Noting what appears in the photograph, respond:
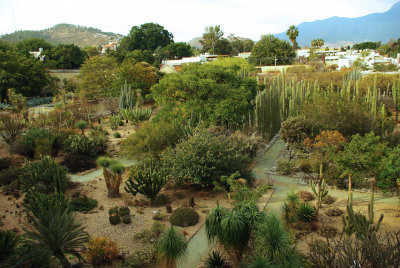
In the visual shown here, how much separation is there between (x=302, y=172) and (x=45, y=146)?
1042 centimetres

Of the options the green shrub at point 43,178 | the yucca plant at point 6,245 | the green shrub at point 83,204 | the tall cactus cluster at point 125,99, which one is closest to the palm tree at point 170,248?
the yucca plant at point 6,245

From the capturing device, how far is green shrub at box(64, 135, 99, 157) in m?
13.5

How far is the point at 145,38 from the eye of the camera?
6316cm

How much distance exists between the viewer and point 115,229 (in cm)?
792

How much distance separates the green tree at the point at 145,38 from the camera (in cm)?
6153

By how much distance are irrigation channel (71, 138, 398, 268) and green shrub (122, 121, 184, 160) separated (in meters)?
0.97

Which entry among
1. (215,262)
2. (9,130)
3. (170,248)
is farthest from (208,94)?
(170,248)

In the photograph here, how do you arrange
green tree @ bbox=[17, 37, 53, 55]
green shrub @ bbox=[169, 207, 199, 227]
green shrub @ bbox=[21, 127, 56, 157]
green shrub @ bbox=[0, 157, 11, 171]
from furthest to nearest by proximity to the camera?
green tree @ bbox=[17, 37, 53, 55]
green shrub @ bbox=[21, 127, 56, 157]
green shrub @ bbox=[0, 157, 11, 171]
green shrub @ bbox=[169, 207, 199, 227]

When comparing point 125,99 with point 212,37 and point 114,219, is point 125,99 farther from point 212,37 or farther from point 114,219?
point 212,37

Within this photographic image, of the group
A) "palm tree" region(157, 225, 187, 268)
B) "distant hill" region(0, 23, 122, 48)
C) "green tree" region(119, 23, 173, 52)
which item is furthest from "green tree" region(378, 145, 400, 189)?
"distant hill" region(0, 23, 122, 48)

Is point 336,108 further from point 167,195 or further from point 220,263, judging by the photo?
point 220,263

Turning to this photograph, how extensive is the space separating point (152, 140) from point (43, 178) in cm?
435

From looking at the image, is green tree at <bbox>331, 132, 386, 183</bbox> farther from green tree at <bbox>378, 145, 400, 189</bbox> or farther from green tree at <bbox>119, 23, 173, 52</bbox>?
green tree at <bbox>119, 23, 173, 52</bbox>

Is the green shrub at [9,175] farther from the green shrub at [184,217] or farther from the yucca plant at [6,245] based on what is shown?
the green shrub at [184,217]
